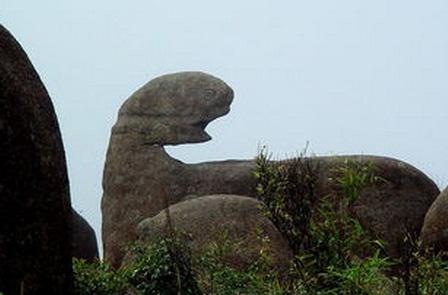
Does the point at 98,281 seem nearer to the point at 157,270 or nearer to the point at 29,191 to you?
the point at 157,270

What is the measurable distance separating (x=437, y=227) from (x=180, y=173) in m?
6.74

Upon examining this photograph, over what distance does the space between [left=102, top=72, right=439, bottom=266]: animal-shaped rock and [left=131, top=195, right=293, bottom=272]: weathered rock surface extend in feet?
13.8

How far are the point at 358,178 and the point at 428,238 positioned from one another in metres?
9.77

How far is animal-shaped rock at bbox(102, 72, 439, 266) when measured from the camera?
2208 cm

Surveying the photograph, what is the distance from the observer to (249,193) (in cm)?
2239

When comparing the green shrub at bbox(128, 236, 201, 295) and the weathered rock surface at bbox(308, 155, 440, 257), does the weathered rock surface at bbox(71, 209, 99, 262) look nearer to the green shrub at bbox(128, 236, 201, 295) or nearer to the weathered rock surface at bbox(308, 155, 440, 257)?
the weathered rock surface at bbox(308, 155, 440, 257)

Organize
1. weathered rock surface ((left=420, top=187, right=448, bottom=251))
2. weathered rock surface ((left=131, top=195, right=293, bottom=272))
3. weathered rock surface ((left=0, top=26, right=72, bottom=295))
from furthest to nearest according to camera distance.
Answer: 1. weathered rock surface ((left=420, top=187, right=448, bottom=251))
2. weathered rock surface ((left=131, top=195, right=293, bottom=272))
3. weathered rock surface ((left=0, top=26, right=72, bottom=295))

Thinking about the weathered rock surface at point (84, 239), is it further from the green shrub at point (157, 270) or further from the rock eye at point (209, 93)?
the green shrub at point (157, 270)

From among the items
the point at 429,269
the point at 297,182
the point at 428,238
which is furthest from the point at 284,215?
the point at 428,238

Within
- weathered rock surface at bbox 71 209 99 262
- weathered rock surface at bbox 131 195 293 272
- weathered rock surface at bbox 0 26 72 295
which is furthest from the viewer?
weathered rock surface at bbox 71 209 99 262

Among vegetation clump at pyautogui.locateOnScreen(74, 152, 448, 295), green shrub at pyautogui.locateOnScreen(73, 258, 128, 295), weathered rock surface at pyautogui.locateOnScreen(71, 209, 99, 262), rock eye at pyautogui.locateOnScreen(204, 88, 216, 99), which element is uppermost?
vegetation clump at pyautogui.locateOnScreen(74, 152, 448, 295)

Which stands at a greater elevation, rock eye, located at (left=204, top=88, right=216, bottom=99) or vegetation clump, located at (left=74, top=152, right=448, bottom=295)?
vegetation clump, located at (left=74, top=152, right=448, bottom=295)

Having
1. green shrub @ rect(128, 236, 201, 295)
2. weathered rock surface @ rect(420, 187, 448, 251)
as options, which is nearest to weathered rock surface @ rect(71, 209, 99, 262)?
weathered rock surface @ rect(420, 187, 448, 251)

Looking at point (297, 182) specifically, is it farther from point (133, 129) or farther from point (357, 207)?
point (133, 129)
